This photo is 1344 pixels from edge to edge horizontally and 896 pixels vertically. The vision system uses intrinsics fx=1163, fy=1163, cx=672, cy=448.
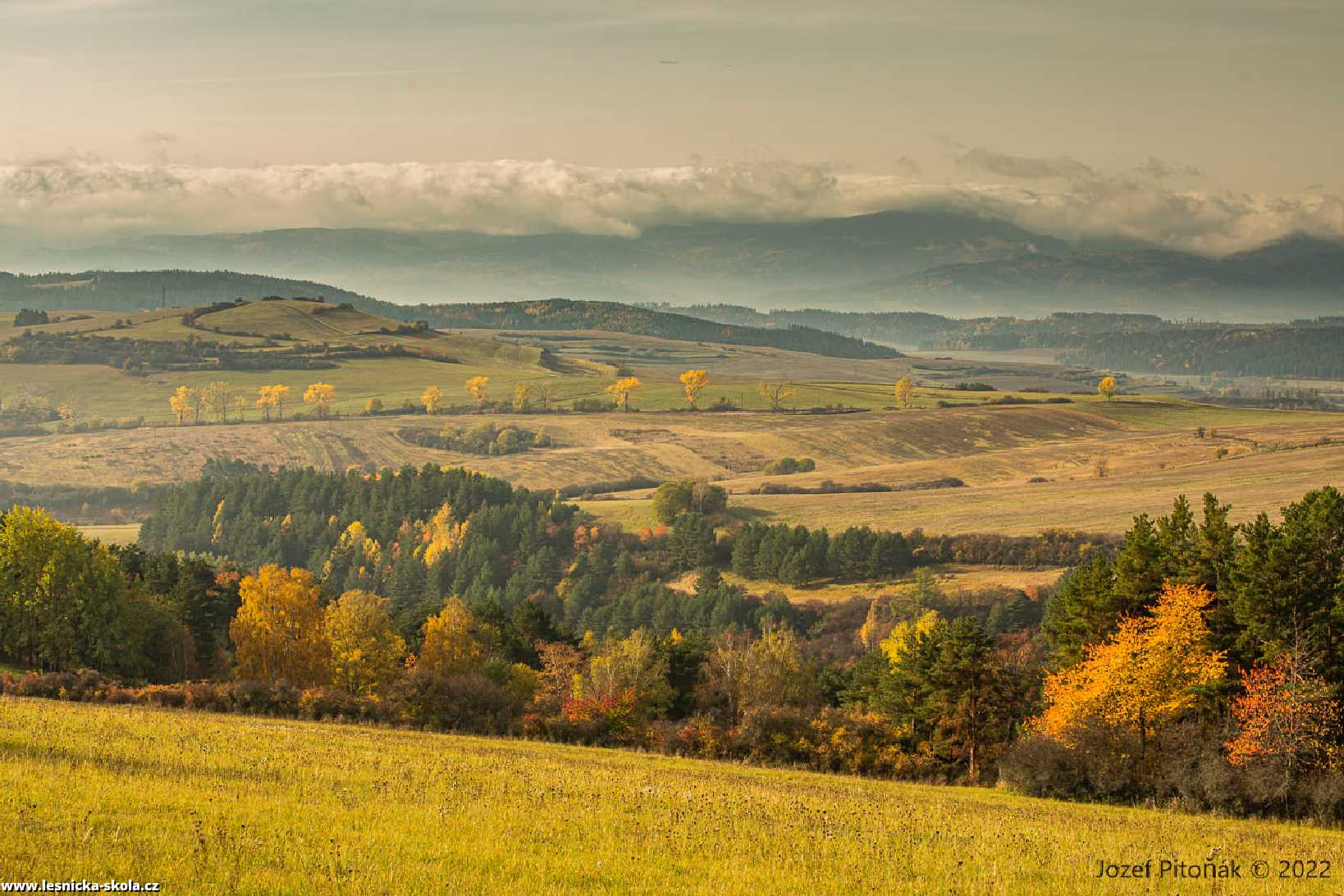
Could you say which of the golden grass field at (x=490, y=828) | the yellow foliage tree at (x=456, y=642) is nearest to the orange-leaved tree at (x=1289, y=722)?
the golden grass field at (x=490, y=828)

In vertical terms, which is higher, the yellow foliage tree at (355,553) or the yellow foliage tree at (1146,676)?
the yellow foliage tree at (1146,676)

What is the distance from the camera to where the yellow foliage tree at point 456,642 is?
7600 centimetres

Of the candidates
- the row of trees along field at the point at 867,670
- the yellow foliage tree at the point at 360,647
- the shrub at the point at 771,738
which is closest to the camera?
the row of trees along field at the point at 867,670

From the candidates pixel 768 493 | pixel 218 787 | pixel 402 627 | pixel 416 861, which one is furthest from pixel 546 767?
pixel 768 493

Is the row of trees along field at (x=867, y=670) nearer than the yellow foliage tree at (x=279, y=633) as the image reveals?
Yes

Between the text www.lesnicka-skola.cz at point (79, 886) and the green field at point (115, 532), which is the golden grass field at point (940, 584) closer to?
the green field at point (115, 532)

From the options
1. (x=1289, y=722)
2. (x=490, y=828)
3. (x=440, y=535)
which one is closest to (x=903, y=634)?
(x=1289, y=722)

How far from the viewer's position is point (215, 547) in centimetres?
19362

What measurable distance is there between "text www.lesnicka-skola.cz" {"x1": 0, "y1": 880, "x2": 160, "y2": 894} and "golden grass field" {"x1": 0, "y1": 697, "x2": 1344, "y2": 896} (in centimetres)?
29

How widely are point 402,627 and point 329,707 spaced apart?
42232 mm

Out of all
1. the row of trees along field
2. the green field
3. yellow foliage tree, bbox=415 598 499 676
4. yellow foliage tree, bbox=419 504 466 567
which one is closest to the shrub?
the row of trees along field

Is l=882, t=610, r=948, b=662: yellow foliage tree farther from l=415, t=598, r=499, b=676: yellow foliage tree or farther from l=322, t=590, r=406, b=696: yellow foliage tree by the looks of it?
l=322, t=590, r=406, b=696: yellow foliage tree

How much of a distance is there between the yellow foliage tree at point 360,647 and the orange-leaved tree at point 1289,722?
4756 cm

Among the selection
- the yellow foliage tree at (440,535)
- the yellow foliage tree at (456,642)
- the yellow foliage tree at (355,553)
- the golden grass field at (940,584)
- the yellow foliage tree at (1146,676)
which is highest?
the yellow foliage tree at (1146,676)
